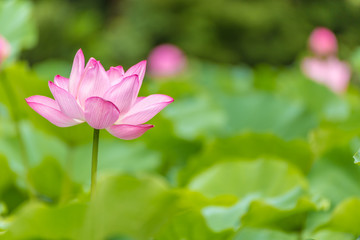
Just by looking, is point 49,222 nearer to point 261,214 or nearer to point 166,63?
point 261,214

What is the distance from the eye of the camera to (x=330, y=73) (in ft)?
5.10

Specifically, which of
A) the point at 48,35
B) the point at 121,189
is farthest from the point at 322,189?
the point at 48,35

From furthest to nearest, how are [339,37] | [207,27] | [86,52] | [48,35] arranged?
[207,27] < [86,52] < [48,35] < [339,37]

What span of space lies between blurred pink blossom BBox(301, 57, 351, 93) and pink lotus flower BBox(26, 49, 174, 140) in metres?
1.08

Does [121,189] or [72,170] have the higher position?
[72,170]

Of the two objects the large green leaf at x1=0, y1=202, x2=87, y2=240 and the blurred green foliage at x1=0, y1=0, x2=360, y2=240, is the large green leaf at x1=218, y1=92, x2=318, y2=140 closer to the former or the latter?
the blurred green foliage at x1=0, y1=0, x2=360, y2=240

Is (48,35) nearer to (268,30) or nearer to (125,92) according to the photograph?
(268,30)

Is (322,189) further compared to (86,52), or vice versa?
(86,52)

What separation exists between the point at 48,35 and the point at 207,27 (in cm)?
234

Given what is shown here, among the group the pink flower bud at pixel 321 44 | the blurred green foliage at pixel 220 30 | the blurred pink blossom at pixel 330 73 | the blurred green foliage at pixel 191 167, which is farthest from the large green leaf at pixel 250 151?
the blurred green foliage at pixel 220 30

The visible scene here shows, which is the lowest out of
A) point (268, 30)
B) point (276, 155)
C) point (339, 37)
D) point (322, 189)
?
point (322, 189)

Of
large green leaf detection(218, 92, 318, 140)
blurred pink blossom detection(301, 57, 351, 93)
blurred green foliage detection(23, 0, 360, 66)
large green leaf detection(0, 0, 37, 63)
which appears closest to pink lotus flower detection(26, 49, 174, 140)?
large green leaf detection(0, 0, 37, 63)

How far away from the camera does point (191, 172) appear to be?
30.7 inches

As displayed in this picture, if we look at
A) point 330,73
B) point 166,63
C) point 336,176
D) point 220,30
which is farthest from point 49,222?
point 220,30
